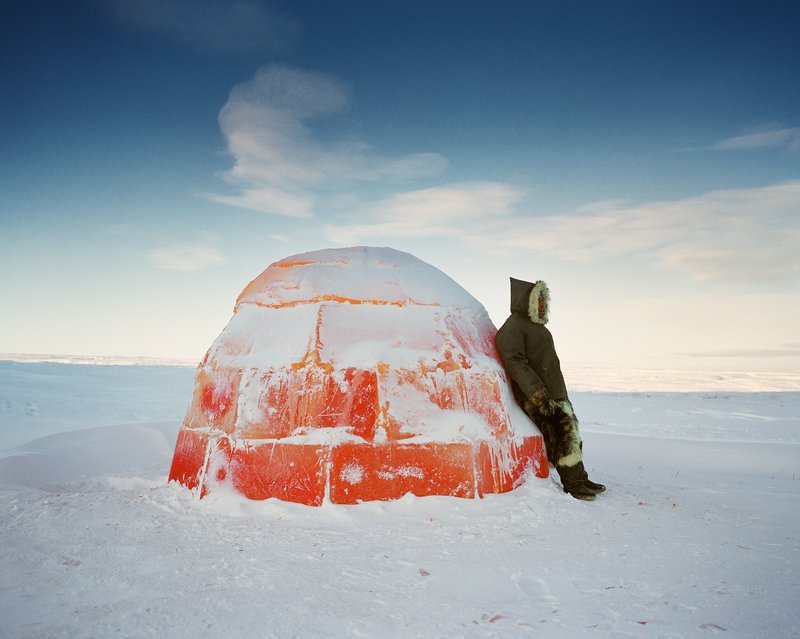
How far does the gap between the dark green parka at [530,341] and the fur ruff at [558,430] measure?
158mm

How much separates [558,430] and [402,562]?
7.48 ft

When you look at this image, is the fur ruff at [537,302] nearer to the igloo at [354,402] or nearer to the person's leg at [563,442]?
the igloo at [354,402]

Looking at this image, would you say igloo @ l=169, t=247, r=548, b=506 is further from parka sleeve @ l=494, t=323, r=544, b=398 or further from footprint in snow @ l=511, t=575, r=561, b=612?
footprint in snow @ l=511, t=575, r=561, b=612

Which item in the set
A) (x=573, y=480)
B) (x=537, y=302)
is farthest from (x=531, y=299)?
(x=573, y=480)

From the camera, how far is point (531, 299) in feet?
17.3

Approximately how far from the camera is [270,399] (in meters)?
4.65

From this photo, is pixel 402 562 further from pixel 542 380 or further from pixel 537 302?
pixel 537 302

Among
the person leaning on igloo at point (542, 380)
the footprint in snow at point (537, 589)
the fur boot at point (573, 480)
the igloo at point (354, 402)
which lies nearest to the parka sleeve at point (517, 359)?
the person leaning on igloo at point (542, 380)

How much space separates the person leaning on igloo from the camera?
4.95 m

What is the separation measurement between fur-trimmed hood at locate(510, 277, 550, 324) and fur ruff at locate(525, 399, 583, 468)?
31.3 inches

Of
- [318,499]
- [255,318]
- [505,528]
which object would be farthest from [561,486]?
[255,318]

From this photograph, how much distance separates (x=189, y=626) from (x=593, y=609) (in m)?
1.84

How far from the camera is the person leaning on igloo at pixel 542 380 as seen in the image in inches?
195

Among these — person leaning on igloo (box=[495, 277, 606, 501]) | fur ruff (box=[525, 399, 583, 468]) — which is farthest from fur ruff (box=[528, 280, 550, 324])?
fur ruff (box=[525, 399, 583, 468])
